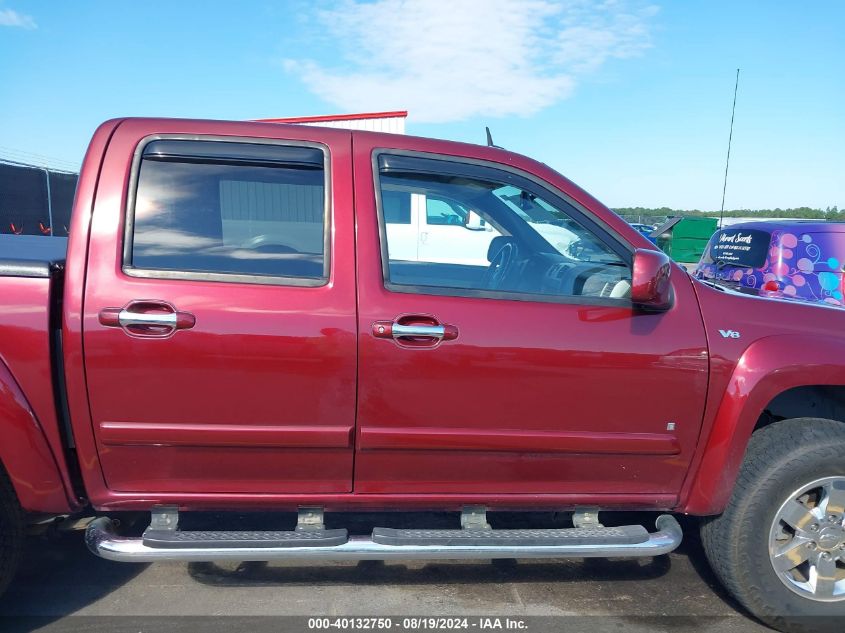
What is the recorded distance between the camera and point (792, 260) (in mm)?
5398

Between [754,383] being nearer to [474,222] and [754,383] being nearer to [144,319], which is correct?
[474,222]

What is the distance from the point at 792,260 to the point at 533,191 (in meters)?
3.95

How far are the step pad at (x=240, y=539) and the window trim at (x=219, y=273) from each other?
974 millimetres

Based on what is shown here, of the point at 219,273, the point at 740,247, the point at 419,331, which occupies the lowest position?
the point at 419,331

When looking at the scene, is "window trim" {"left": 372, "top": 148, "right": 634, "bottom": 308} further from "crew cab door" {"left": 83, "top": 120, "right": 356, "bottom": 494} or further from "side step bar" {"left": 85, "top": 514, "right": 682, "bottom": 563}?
"side step bar" {"left": 85, "top": 514, "right": 682, "bottom": 563}

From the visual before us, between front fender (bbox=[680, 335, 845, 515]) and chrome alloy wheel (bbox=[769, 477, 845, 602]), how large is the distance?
0.31m

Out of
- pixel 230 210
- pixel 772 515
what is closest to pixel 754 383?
pixel 772 515

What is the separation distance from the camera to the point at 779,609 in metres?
2.60

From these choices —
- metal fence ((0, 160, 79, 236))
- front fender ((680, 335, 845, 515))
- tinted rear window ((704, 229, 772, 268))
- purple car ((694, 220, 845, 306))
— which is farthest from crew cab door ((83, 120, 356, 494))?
metal fence ((0, 160, 79, 236))

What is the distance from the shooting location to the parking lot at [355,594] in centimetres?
261

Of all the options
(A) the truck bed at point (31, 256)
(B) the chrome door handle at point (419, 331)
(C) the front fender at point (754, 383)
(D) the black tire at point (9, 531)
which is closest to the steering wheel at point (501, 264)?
(B) the chrome door handle at point (419, 331)

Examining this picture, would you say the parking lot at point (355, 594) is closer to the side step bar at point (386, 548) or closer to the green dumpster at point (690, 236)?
the side step bar at point (386, 548)

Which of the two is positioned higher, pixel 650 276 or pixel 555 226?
pixel 555 226

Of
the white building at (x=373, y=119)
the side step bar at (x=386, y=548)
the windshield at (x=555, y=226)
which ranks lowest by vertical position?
the side step bar at (x=386, y=548)
